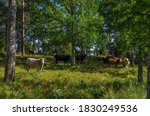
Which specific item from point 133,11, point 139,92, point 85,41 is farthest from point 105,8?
point 85,41

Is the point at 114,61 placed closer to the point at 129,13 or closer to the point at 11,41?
the point at 11,41

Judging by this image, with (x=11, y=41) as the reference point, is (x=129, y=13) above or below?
above

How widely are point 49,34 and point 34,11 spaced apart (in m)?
3.51

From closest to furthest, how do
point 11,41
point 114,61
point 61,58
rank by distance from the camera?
point 11,41
point 114,61
point 61,58

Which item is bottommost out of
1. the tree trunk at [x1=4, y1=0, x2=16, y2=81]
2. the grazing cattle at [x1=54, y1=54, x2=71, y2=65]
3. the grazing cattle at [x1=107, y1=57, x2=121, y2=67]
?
the grazing cattle at [x1=107, y1=57, x2=121, y2=67]

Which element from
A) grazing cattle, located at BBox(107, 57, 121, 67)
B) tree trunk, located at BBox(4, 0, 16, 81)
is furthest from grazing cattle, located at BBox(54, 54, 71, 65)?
tree trunk, located at BBox(4, 0, 16, 81)

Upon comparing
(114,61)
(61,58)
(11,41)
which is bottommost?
(114,61)

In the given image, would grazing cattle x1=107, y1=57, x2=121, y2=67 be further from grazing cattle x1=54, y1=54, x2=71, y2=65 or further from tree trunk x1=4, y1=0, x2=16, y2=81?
tree trunk x1=4, y1=0, x2=16, y2=81

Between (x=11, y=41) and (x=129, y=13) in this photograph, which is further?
(x=11, y=41)

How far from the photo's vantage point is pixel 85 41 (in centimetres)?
4300

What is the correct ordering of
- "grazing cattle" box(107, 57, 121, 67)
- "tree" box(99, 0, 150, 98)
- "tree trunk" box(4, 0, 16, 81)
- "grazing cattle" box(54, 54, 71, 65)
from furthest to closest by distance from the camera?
"grazing cattle" box(54, 54, 71, 65) → "grazing cattle" box(107, 57, 121, 67) → "tree trunk" box(4, 0, 16, 81) → "tree" box(99, 0, 150, 98)

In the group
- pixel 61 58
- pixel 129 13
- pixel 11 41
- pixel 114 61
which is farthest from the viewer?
pixel 61 58

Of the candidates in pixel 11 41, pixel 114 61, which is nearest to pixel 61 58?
pixel 114 61

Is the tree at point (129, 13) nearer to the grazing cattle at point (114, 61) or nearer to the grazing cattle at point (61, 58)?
the grazing cattle at point (114, 61)
